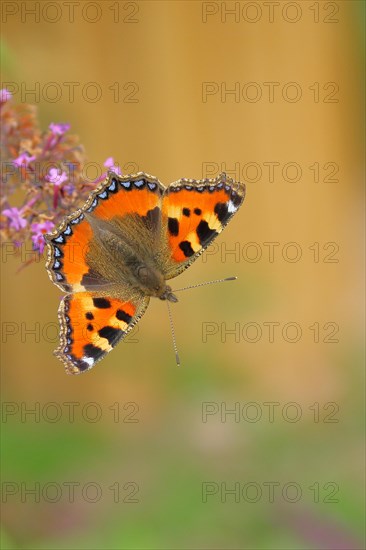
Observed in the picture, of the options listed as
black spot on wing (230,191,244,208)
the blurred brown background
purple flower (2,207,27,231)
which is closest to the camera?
purple flower (2,207,27,231)

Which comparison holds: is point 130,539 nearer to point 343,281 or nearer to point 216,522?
point 216,522

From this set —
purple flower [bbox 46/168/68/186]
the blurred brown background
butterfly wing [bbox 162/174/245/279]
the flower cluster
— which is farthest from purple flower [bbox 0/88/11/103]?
the blurred brown background

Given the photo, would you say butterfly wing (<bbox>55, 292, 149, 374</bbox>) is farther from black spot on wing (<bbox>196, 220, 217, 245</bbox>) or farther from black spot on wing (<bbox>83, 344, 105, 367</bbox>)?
black spot on wing (<bbox>196, 220, 217, 245</bbox>)

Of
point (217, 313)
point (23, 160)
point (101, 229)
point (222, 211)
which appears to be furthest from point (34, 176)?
point (217, 313)

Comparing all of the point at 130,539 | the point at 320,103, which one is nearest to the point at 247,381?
the point at 130,539

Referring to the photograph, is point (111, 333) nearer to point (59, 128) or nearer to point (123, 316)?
point (123, 316)

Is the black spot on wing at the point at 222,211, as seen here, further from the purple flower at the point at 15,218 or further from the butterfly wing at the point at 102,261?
the purple flower at the point at 15,218
